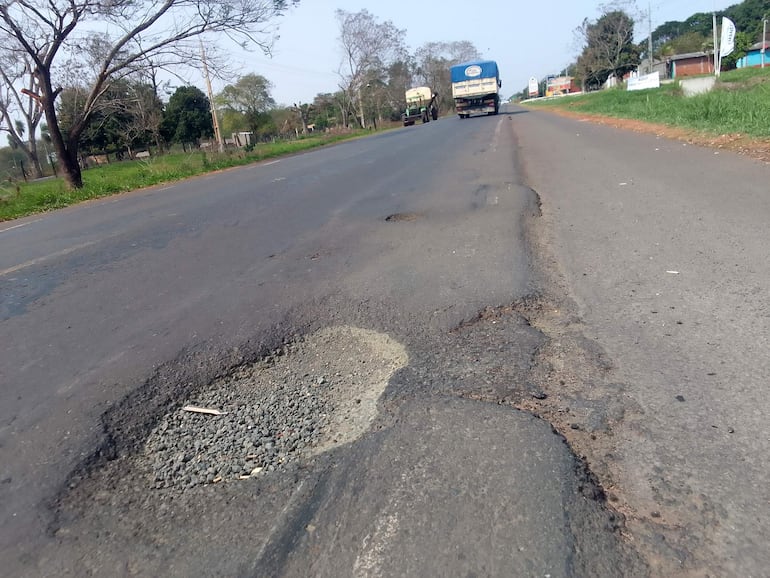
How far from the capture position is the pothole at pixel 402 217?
7289mm

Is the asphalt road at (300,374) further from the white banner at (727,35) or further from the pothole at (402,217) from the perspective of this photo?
the white banner at (727,35)

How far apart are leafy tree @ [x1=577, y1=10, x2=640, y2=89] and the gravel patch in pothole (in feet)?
244

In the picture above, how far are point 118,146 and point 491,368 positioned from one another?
53.0 metres

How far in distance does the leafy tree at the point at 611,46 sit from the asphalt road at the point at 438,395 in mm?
70175

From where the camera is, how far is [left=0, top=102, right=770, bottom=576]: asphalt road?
6.31 feet

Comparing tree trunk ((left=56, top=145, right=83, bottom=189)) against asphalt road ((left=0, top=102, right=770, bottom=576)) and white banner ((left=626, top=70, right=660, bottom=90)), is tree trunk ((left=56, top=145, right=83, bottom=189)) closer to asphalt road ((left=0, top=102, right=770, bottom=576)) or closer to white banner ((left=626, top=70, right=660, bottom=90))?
asphalt road ((left=0, top=102, right=770, bottom=576))

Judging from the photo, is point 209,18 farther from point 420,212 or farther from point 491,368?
point 491,368

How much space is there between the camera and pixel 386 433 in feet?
8.29

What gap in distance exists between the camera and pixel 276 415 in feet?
9.07

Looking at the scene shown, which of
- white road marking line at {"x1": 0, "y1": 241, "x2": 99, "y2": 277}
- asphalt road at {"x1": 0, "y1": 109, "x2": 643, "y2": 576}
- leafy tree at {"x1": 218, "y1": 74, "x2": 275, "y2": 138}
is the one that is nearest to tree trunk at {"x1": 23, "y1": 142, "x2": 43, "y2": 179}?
leafy tree at {"x1": 218, "y1": 74, "x2": 275, "y2": 138}

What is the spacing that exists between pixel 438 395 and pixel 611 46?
77649mm

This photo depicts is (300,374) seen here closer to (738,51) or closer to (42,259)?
(42,259)

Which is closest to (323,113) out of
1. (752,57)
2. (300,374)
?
(752,57)

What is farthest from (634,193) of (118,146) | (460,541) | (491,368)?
(118,146)
